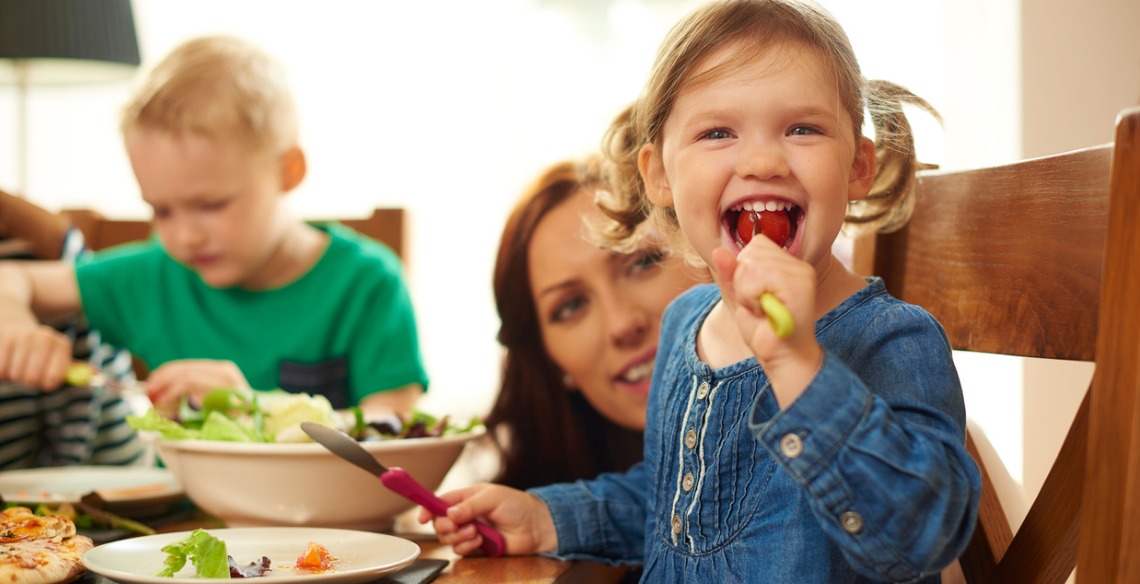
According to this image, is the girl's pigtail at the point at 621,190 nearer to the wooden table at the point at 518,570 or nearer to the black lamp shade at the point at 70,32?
the wooden table at the point at 518,570

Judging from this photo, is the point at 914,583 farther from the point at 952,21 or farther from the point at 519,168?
the point at 519,168

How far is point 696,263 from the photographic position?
2.93 feet

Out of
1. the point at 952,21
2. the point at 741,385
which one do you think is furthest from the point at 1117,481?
the point at 952,21

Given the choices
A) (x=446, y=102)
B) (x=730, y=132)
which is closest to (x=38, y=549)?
(x=730, y=132)

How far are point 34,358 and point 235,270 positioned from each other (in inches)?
14.9

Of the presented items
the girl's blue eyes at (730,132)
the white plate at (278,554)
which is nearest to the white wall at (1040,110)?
the girl's blue eyes at (730,132)

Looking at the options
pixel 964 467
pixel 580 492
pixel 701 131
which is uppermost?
pixel 701 131

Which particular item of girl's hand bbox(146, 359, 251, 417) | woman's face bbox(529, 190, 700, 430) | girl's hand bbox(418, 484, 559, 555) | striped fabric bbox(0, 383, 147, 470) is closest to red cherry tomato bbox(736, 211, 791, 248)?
girl's hand bbox(418, 484, 559, 555)

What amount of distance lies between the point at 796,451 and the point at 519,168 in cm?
257

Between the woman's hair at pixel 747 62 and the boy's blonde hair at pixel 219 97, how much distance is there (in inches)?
29.1

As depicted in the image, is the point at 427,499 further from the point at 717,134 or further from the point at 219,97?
the point at 219,97

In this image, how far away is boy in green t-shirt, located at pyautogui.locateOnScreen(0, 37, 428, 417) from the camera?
4.62 feet

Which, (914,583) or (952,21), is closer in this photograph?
(914,583)

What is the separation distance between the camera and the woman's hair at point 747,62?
2.29 feet
